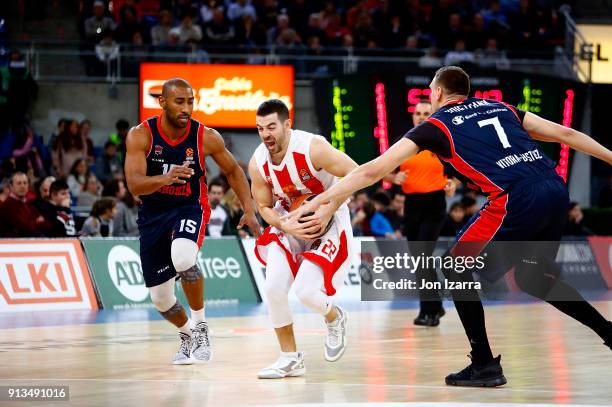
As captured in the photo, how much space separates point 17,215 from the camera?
15.3m

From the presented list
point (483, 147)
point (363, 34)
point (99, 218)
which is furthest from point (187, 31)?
point (483, 147)

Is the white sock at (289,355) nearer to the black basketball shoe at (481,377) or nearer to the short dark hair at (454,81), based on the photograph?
the black basketball shoe at (481,377)

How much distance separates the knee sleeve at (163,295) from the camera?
931 centimetres

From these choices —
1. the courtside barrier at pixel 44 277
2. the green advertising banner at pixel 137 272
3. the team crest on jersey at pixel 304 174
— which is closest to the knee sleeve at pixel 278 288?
the team crest on jersey at pixel 304 174

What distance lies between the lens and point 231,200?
57.0 feet

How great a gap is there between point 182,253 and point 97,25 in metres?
13.8

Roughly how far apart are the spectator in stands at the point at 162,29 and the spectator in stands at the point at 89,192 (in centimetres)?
463

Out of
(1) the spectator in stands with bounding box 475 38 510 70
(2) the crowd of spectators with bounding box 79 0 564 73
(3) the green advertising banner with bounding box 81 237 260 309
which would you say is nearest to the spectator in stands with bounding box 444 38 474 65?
(2) the crowd of spectators with bounding box 79 0 564 73

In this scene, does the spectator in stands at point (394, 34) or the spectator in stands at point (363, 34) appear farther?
the spectator in stands at point (394, 34)

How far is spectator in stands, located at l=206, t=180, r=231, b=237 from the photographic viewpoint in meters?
17.3

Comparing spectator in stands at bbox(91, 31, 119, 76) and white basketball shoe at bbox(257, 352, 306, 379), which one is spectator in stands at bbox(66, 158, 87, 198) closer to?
spectator in stands at bbox(91, 31, 119, 76)

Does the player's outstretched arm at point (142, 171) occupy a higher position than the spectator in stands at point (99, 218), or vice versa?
the player's outstretched arm at point (142, 171)

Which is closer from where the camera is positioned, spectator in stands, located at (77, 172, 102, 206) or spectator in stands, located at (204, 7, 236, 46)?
spectator in stands, located at (77, 172, 102, 206)

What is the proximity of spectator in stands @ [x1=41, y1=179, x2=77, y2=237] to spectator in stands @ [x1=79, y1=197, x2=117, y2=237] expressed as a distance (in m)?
0.35
